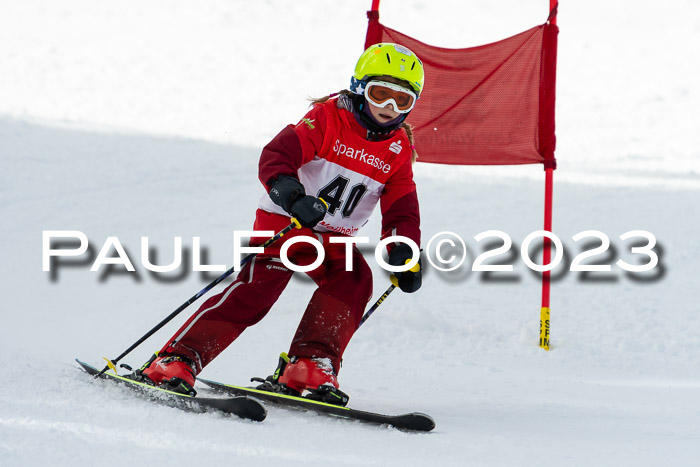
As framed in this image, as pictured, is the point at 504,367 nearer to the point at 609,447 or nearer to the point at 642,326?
the point at 642,326

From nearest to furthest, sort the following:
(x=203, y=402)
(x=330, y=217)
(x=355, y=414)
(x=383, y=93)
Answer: (x=203, y=402) → (x=355, y=414) → (x=383, y=93) → (x=330, y=217)

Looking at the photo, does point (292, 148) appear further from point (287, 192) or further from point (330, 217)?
point (330, 217)

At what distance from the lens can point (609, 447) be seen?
3.07m

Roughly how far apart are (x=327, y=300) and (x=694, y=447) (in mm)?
1657

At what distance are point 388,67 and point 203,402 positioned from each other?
1.74m

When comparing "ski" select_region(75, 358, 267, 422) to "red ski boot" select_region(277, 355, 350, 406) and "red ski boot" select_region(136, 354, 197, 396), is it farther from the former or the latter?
"red ski boot" select_region(277, 355, 350, 406)

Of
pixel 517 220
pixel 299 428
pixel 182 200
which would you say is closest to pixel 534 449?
pixel 299 428

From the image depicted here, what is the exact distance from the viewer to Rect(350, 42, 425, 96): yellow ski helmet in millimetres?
3703

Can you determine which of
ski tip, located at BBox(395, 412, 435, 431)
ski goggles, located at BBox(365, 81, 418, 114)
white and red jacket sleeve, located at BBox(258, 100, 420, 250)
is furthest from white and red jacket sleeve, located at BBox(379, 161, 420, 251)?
ski tip, located at BBox(395, 412, 435, 431)

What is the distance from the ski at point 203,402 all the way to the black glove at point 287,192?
0.82 m

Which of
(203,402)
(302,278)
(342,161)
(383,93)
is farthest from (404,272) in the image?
(302,278)

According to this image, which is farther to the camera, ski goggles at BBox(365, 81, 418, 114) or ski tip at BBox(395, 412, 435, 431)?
ski goggles at BBox(365, 81, 418, 114)

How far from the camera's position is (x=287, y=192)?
11.0ft

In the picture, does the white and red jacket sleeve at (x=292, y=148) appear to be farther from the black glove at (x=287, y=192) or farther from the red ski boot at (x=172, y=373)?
the red ski boot at (x=172, y=373)
